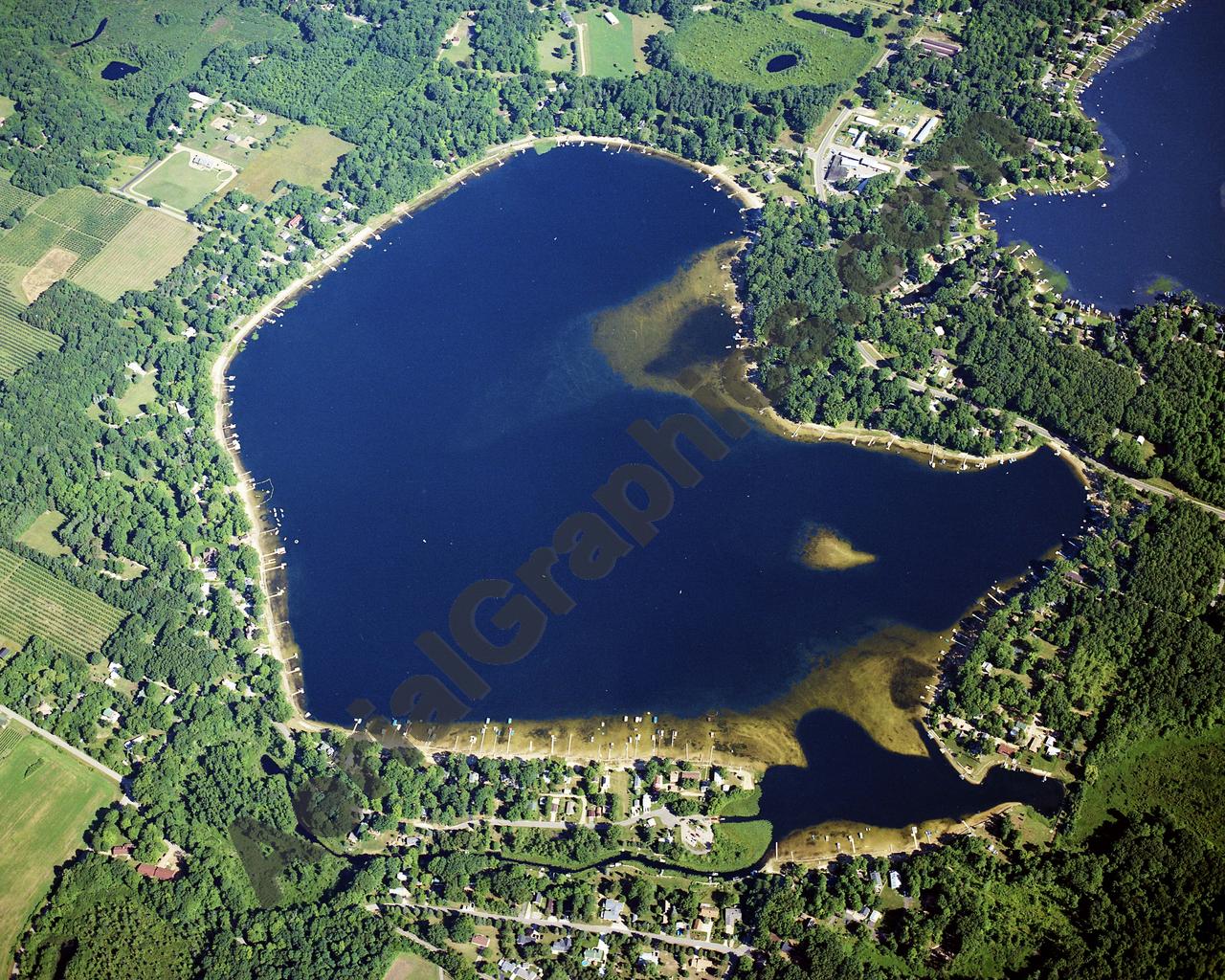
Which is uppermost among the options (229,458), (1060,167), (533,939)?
(1060,167)

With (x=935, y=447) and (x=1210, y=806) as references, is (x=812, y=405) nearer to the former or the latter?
(x=935, y=447)

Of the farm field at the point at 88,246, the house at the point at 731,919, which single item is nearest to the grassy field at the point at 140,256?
the farm field at the point at 88,246

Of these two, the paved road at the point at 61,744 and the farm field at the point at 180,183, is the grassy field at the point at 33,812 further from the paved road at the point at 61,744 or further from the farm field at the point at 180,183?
the farm field at the point at 180,183

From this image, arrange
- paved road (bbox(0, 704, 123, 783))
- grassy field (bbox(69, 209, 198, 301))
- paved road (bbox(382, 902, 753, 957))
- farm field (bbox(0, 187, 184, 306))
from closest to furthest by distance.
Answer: paved road (bbox(382, 902, 753, 957))
paved road (bbox(0, 704, 123, 783))
grassy field (bbox(69, 209, 198, 301))
farm field (bbox(0, 187, 184, 306))

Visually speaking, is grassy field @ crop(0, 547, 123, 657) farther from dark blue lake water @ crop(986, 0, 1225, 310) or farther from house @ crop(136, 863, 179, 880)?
dark blue lake water @ crop(986, 0, 1225, 310)

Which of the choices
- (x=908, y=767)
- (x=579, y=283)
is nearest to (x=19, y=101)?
(x=579, y=283)

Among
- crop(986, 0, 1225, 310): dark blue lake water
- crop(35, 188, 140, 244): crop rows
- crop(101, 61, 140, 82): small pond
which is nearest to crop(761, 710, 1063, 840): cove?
crop(986, 0, 1225, 310): dark blue lake water
